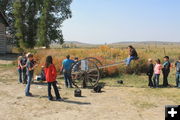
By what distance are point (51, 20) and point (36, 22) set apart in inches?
100

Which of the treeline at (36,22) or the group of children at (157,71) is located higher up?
the treeline at (36,22)

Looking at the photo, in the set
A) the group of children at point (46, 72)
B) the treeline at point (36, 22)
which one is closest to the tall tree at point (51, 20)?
the treeline at point (36, 22)

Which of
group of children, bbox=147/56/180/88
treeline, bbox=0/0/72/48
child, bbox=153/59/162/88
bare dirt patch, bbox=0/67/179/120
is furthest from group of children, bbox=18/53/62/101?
treeline, bbox=0/0/72/48

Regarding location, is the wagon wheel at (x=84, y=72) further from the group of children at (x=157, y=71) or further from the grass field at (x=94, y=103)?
the group of children at (x=157, y=71)

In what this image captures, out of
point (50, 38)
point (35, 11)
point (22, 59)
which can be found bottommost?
point (22, 59)

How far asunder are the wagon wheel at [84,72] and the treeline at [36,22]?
942 inches

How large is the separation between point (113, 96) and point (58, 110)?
9.22 feet

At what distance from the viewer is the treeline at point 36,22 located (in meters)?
35.7

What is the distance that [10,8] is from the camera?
137 ft

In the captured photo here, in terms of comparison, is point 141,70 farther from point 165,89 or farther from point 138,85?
point 165,89

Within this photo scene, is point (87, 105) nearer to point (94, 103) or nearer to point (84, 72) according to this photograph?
point (94, 103)

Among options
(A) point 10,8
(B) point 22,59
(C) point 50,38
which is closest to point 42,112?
(B) point 22,59

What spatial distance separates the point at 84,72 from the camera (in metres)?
12.0

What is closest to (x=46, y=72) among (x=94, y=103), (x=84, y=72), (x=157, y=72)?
(x=94, y=103)
